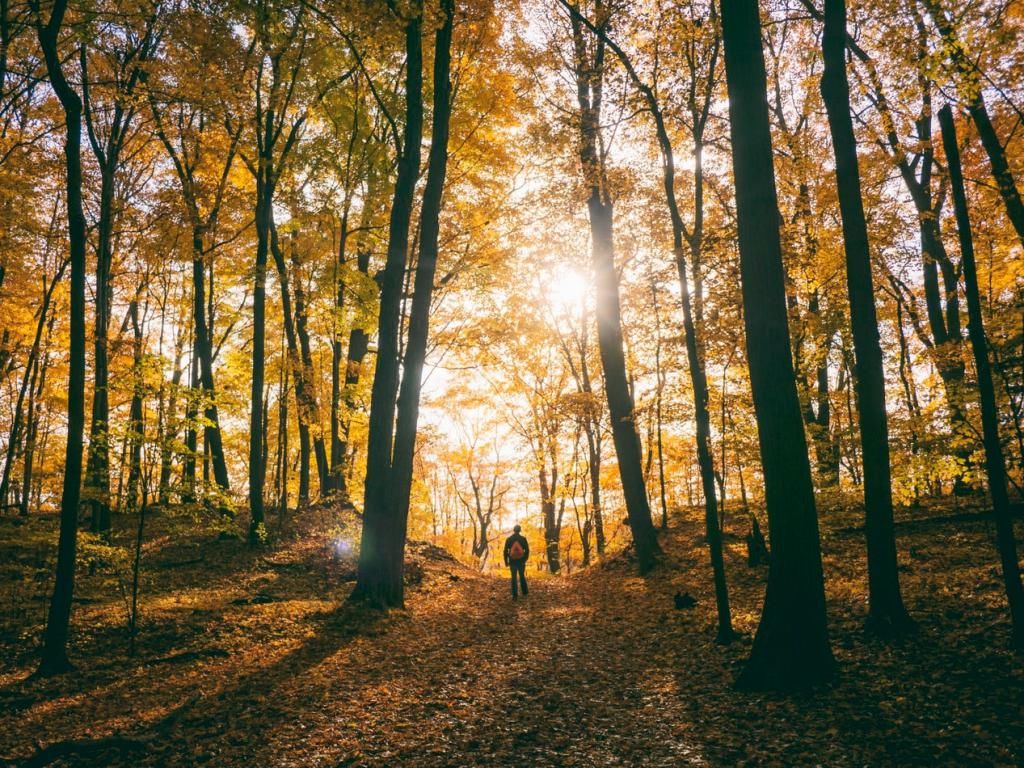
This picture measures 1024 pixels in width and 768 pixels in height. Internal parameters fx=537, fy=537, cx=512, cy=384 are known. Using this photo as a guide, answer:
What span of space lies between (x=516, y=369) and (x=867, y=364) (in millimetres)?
15698

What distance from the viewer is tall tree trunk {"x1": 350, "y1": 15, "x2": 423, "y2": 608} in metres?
10.2

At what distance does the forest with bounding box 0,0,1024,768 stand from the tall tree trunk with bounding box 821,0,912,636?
0.16 ft

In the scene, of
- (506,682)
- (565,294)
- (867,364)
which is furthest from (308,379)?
(867,364)

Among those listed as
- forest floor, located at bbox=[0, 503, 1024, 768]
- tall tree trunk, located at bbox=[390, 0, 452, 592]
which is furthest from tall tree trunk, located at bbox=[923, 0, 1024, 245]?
tall tree trunk, located at bbox=[390, 0, 452, 592]

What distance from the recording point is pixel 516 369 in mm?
21984

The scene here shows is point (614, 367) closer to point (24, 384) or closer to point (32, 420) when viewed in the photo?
point (24, 384)

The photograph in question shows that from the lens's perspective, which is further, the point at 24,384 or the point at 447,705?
the point at 24,384

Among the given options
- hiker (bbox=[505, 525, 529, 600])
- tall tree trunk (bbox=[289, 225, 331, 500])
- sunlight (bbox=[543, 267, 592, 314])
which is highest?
sunlight (bbox=[543, 267, 592, 314])

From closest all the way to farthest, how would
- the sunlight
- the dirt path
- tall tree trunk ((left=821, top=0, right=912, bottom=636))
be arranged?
the dirt path < tall tree trunk ((left=821, top=0, right=912, bottom=636)) < the sunlight

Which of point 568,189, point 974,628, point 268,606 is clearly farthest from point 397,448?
point 974,628

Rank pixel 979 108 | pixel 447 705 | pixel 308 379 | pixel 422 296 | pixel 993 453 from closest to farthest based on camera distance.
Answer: pixel 993 453 → pixel 447 705 → pixel 979 108 → pixel 422 296 → pixel 308 379

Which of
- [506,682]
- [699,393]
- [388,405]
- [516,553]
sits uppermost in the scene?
[388,405]

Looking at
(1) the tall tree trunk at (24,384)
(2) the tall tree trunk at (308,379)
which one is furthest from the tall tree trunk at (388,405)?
(1) the tall tree trunk at (24,384)

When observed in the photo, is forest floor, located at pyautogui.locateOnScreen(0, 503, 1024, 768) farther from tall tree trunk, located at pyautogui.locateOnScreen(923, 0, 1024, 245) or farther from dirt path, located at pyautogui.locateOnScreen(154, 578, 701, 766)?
tall tree trunk, located at pyautogui.locateOnScreen(923, 0, 1024, 245)
